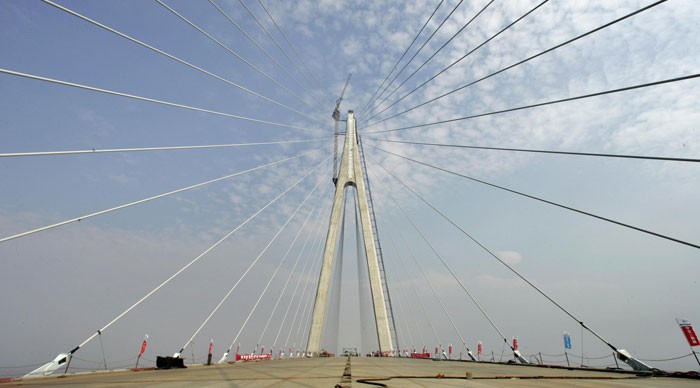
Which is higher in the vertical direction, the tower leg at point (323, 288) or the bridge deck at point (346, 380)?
the tower leg at point (323, 288)

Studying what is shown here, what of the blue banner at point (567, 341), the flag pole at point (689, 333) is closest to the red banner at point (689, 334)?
the flag pole at point (689, 333)

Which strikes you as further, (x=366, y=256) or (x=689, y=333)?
(x=366, y=256)

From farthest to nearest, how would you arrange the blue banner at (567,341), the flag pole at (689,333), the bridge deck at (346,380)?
the blue banner at (567,341) < the flag pole at (689,333) < the bridge deck at (346,380)

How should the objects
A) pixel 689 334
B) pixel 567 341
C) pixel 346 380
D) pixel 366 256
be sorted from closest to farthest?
pixel 346 380, pixel 689 334, pixel 567 341, pixel 366 256

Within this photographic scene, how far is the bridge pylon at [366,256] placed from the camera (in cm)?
2631

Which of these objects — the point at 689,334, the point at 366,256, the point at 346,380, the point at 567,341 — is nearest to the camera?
the point at 346,380

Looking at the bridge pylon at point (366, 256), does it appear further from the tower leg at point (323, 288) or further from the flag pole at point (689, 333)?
the flag pole at point (689, 333)

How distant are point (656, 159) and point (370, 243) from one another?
21287 millimetres

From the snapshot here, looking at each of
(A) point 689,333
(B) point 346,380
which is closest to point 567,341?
(A) point 689,333

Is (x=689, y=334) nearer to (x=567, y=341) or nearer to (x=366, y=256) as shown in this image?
(x=567, y=341)

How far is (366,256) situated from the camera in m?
28.6

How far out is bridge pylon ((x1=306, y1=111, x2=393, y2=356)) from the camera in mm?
26312

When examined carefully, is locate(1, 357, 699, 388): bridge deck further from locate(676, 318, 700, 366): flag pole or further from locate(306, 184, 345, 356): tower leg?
locate(306, 184, 345, 356): tower leg

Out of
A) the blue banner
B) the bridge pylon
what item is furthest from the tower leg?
the blue banner
